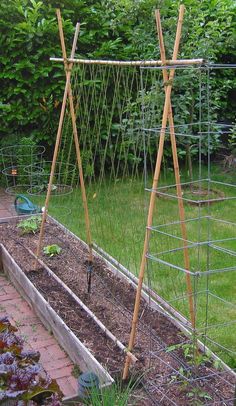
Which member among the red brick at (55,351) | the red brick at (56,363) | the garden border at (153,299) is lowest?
the red brick at (56,363)

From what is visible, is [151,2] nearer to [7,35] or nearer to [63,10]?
[63,10]

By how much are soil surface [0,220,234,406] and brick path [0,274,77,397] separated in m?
0.18

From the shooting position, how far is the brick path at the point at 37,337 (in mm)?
3143

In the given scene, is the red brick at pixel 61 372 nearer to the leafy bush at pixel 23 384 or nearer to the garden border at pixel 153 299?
the garden border at pixel 153 299

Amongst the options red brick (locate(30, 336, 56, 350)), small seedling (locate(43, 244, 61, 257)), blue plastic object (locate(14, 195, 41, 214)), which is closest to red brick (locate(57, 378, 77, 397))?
red brick (locate(30, 336, 56, 350))

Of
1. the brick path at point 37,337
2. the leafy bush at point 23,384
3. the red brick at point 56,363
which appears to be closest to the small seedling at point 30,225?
the brick path at point 37,337

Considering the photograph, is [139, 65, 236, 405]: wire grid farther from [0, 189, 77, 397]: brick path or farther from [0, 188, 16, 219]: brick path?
[0, 188, 16, 219]: brick path

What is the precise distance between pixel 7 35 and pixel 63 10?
2.72 ft

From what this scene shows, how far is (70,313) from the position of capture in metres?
3.65

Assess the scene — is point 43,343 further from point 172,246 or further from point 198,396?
point 172,246

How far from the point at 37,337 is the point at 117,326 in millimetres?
578

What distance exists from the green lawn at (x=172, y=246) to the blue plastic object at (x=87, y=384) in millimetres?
613

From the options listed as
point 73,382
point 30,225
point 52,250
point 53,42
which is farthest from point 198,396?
point 53,42

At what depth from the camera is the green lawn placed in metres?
3.67
